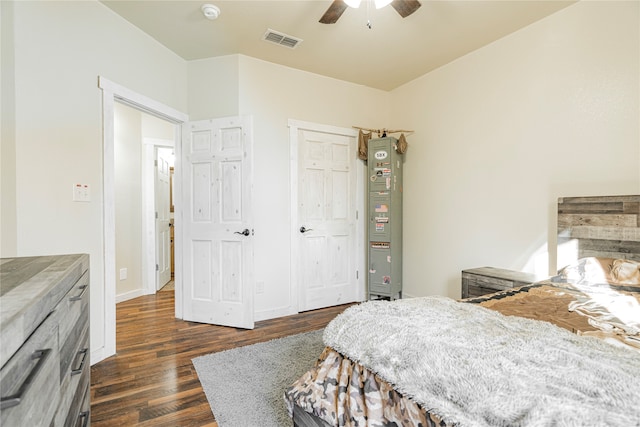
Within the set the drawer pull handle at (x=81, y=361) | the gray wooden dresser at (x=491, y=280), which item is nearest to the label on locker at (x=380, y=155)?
the gray wooden dresser at (x=491, y=280)

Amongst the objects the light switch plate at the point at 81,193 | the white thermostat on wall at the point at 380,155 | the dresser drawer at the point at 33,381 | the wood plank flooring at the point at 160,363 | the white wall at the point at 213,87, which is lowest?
the wood plank flooring at the point at 160,363

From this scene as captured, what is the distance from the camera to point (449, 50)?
3092 mm

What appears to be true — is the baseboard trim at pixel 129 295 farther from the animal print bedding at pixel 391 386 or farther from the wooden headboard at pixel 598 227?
the wooden headboard at pixel 598 227

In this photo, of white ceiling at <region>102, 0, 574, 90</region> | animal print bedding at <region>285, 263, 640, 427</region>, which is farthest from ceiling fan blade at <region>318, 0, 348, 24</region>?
animal print bedding at <region>285, 263, 640, 427</region>

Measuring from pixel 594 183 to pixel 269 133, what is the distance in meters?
2.89

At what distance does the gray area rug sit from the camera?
1696 mm

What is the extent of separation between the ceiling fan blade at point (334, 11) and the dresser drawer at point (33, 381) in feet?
7.52

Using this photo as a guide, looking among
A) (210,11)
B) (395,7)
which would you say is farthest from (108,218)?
(395,7)

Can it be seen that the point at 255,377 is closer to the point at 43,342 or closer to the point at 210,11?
the point at 43,342

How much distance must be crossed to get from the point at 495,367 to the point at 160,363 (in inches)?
92.7

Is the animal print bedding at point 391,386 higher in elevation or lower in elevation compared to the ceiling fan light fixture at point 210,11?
lower

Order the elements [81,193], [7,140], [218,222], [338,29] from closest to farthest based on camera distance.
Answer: [7,140]
[81,193]
[338,29]
[218,222]

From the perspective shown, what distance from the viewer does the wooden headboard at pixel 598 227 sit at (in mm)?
2012

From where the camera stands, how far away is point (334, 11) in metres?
2.17
